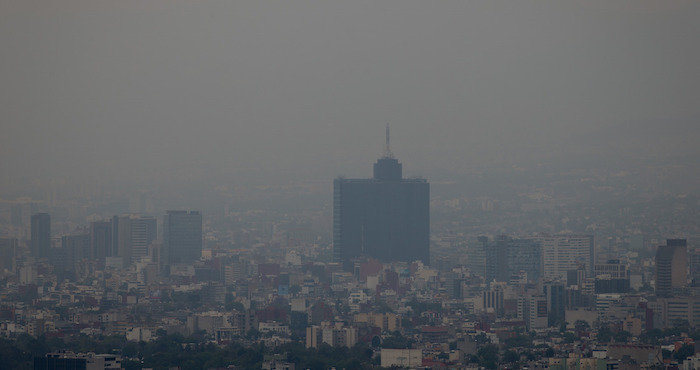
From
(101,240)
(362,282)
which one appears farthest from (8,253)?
(362,282)

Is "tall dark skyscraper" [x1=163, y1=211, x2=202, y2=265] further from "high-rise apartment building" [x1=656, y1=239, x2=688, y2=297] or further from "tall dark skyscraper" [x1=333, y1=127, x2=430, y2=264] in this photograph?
"high-rise apartment building" [x1=656, y1=239, x2=688, y2=297]

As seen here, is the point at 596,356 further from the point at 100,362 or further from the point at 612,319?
the point at 612,319

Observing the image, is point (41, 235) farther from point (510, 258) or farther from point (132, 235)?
point (510, 258)

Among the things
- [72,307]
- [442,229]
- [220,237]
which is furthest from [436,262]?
[72,307]

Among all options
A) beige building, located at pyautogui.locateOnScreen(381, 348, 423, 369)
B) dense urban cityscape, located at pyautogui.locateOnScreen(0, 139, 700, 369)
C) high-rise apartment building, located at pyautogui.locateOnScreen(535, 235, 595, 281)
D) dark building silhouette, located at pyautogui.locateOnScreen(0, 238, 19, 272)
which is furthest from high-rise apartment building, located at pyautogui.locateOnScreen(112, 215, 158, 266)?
beige building, located at pyautogui.locateOnScreen(381, 348, 423, 369)

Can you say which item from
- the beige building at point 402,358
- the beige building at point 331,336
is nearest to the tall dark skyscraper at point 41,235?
the beige building at point 331,336

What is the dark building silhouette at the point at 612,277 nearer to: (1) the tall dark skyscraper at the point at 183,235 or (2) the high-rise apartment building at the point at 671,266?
(2) the high-rise apartment building at the point at 671,266
